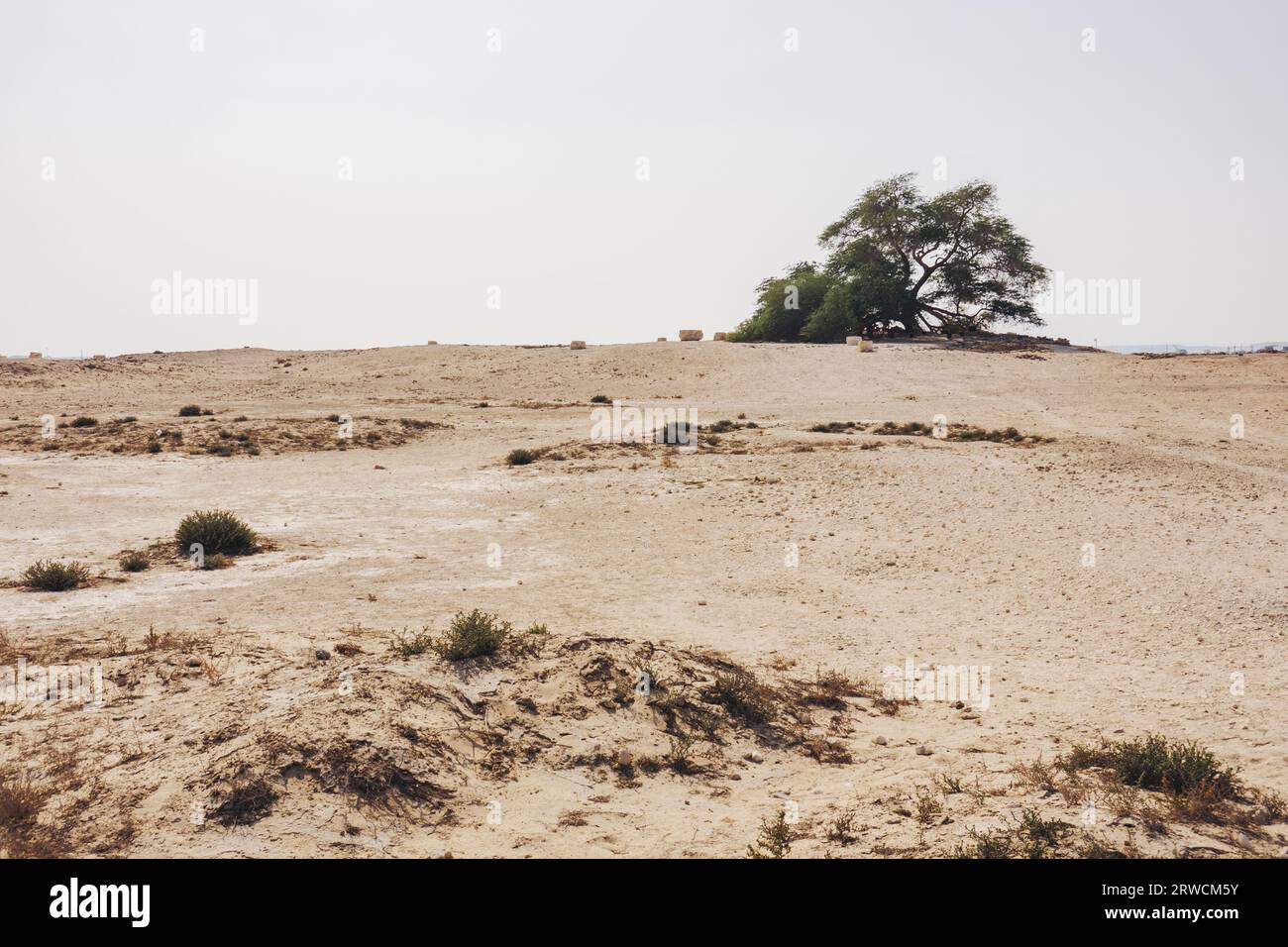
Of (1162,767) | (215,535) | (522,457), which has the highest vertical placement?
(522,457)

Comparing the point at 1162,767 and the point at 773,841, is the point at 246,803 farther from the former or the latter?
the point at 1162,767

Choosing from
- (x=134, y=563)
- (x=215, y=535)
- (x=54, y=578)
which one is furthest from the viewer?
(x=215, y=535)

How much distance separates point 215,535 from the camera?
13.6m

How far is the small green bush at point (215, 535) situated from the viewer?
13492mm

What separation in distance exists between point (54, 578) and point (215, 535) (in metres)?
2.49

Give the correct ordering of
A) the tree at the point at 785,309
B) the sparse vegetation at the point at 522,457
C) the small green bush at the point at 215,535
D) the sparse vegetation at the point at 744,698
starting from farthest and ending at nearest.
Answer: the tree at the point at 785,309
the sparse vegetation at the point at 522,457
the small green bush at the point at 215,535
the sparse vegetation at the point at 744,698

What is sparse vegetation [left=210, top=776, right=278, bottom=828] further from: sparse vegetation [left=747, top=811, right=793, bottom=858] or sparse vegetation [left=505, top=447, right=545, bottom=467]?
sparse vegetation [left=505, top=447, right=545, bottom=467]

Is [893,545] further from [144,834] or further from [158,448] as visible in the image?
[158,448]

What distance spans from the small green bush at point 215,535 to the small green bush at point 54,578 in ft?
6.03

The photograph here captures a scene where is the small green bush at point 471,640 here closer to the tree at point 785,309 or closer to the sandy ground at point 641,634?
the sandy ground at point 641,634

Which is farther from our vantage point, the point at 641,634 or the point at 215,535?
the point at 215,535

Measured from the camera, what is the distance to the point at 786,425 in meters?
28.0

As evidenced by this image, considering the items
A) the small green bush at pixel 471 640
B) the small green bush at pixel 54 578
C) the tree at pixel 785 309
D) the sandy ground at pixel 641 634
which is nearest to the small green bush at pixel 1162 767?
the sandy ground at pixel 641 634

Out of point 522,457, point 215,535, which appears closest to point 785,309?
point 522,457
